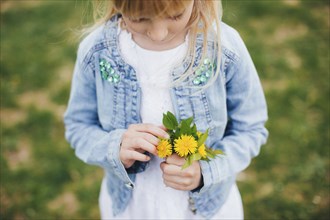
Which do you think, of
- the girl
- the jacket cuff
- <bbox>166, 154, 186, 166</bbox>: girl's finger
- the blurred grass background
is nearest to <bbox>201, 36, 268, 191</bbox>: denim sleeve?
the girl

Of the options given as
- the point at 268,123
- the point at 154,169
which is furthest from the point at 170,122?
the point at 268,123

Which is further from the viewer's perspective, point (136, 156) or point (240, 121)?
point (240, 121)

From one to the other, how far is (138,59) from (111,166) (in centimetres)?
42

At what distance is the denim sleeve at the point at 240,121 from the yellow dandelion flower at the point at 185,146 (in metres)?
0.19

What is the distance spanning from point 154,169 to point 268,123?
190cm

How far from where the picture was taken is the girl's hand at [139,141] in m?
1.37

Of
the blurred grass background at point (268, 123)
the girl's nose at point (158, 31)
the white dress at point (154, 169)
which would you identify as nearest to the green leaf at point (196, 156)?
the white dress at point (154, 169)

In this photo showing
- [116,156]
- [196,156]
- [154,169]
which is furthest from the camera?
[154,169]

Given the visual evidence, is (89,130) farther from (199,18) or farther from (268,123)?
(268,123)

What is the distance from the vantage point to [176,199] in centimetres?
161

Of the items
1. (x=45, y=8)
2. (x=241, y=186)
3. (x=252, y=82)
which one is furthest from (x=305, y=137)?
(x=45, y=8)

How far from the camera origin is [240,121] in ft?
5.25

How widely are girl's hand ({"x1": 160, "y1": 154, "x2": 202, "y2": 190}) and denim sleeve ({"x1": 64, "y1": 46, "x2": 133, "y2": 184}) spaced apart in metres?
0.17

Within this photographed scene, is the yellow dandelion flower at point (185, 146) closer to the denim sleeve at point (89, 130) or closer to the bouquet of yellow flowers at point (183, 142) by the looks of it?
the bouquet of yellow flowers at point (183, 142)
